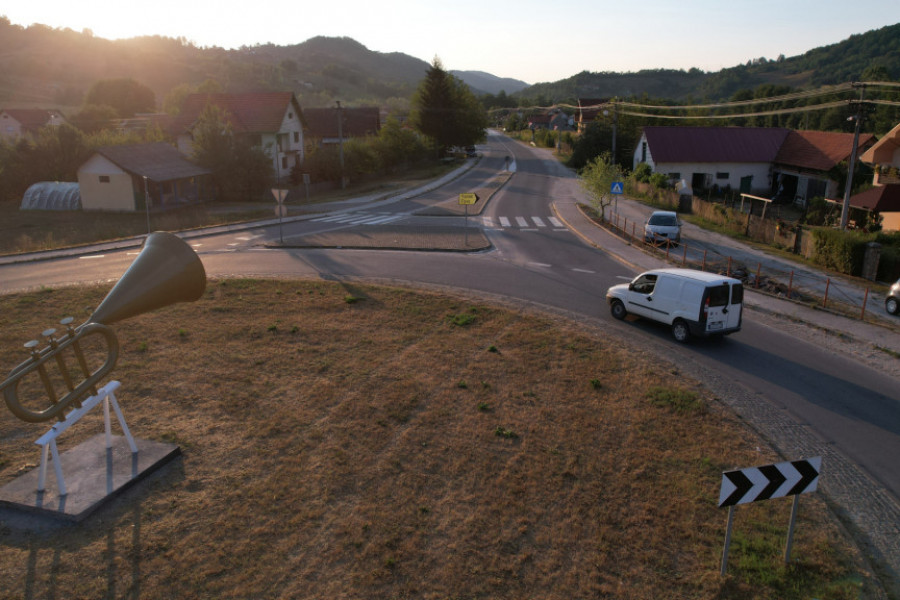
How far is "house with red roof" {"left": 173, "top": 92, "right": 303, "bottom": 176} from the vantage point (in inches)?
1999

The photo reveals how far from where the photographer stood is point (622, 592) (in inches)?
270

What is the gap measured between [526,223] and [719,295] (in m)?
20.4

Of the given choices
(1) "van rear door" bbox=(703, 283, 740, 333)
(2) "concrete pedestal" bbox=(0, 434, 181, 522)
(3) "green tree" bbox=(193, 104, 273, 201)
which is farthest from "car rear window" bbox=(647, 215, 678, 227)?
(3) "green tree" bbox=(193, 104, 273, 201)

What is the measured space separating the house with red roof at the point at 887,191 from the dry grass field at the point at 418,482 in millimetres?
22676

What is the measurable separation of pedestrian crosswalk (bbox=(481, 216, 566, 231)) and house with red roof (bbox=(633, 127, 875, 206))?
1698 centimetres

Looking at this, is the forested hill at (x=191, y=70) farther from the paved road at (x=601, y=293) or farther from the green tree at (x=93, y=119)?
the paved road at (x=601, y=293)

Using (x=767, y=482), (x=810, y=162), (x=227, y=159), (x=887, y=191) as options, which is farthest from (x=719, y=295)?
(x=227, y=159)

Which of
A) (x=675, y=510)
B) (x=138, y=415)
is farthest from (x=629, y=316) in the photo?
(x=138, y=415)

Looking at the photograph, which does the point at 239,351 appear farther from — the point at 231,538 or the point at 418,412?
the point at 231,538

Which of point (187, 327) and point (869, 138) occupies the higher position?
point (869, 138)

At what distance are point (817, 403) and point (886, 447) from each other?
1.83 m

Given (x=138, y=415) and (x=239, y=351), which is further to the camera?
(x=239, y=351)

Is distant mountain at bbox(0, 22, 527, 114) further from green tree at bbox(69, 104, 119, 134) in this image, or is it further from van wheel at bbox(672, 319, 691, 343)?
van wheel at bbox(672, 319, 691, 343)

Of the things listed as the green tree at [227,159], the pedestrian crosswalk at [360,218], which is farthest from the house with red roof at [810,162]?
the green tree at [227,159]
